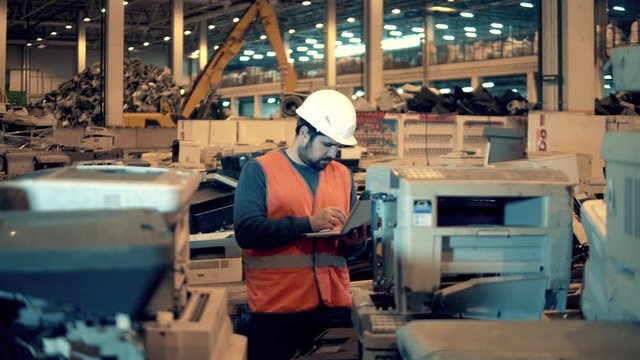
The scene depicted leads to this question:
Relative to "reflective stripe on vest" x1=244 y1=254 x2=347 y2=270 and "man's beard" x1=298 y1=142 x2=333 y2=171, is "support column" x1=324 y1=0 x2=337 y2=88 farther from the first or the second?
"reflective stripe on vest" x1=244 y1=254 x2=347 y2=270

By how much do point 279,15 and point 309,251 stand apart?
85.6ft

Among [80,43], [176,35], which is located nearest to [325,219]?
[176,35]

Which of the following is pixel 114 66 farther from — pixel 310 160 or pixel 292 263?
pixel 292 263

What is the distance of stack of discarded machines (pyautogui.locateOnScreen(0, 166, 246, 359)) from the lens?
5.64 feet

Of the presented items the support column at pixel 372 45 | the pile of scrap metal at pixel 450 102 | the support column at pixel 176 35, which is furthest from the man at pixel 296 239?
the support column at pixel 176 35

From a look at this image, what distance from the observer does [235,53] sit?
16.2 m

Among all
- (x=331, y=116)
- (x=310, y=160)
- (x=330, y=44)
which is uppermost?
(x=330, y=44)

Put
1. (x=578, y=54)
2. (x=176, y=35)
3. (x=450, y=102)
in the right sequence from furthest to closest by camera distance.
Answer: (x=176, y=35) < (x=578, y=54) < (x=450, y=102)

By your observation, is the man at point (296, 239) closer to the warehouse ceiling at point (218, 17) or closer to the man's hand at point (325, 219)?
the man's hand at point (325, 219)

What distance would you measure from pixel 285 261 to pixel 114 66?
1264 centimetres

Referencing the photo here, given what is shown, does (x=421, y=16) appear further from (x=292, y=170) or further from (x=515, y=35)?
(x=292, y=170)

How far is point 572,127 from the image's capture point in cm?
955

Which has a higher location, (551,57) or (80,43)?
(80,43)

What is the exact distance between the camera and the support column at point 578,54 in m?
11.1
